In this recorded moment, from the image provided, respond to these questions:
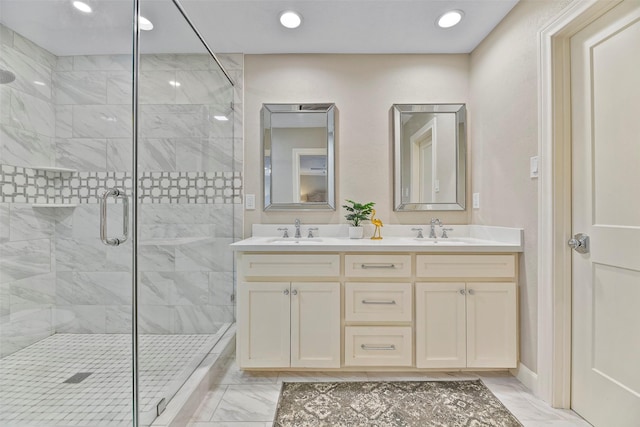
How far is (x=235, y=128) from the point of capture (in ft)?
7.76

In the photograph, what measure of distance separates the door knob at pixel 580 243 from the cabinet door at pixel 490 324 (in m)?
0.40

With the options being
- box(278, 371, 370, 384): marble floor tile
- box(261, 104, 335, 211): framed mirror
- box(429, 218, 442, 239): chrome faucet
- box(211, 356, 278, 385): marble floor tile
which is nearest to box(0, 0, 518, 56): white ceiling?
box(261, 104, 335, 211): framed mirror

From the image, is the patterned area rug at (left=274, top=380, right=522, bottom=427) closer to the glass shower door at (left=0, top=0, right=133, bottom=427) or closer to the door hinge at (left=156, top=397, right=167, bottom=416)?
the door hinge at (left=156, top=397, right=167, bottom=416)

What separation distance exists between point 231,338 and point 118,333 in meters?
0.72

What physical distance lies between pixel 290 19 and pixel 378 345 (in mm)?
2078

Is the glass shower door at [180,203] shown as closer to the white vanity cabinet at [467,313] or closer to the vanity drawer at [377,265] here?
the vanity drawer at [377,265]

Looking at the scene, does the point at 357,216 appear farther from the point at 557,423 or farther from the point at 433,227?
the point at 557,423

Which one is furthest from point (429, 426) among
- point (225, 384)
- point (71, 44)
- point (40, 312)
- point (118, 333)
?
point (71, 44)

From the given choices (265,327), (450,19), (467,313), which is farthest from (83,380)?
(450,19)

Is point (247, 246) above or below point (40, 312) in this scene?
above

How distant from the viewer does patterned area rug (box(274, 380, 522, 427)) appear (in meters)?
1.50

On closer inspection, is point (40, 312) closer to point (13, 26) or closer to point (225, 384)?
point (225, 384)

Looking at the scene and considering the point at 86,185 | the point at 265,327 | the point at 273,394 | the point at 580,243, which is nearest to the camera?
the point at 580,243

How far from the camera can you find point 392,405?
1622mm
